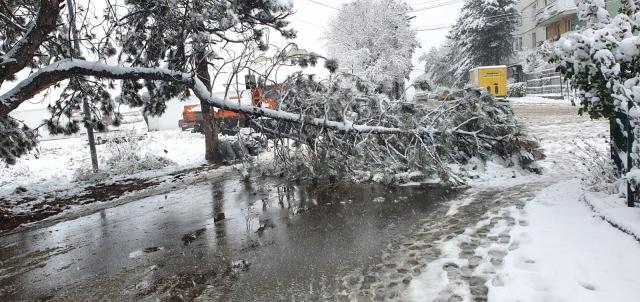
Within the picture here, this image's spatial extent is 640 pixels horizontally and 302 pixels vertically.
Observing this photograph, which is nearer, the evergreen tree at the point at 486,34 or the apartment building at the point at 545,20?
the apartment building at the point at 545,20

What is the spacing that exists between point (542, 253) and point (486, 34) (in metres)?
37.9

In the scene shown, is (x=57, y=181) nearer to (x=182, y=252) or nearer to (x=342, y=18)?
(x=182, y=252)

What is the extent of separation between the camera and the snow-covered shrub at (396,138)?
7918 millimetres

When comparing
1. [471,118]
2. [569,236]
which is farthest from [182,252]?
[471,118]

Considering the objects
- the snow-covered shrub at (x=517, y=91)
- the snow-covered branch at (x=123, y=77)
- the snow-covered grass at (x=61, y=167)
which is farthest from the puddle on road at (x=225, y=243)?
the snow-covered shrub at (x=517, y=91)

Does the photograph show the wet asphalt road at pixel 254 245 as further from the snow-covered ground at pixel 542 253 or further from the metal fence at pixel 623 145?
the metal fence at pixel 623 145

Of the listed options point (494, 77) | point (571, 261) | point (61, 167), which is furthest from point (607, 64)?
point (494, 77)

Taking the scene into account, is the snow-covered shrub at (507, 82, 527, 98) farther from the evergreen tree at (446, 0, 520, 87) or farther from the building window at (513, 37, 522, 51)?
the building window at (513, 37, 522, 51)

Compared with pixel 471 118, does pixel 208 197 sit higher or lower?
lower

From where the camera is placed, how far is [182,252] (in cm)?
500

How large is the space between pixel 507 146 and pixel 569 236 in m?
4.27

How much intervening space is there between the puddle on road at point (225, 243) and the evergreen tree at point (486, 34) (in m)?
32.3

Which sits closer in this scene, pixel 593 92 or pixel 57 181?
pixel 593 92

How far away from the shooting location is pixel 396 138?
8.63 meters
